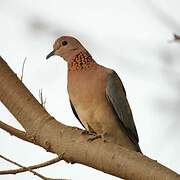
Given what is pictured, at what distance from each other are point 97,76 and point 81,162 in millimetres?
1676

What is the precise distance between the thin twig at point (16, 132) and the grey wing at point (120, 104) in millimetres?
1537

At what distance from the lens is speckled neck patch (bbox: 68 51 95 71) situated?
455cm

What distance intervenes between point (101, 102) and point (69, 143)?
1458 mm

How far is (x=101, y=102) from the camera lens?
13.8 ft

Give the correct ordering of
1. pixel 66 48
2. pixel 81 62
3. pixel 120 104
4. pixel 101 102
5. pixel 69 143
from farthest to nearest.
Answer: pixel 66 48 < pixel 81 62 < pixel 120 104 < pixel 101 102 < pixel 69 143

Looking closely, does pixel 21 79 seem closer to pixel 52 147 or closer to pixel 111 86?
pixel 52 147

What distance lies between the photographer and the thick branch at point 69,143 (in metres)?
2.45

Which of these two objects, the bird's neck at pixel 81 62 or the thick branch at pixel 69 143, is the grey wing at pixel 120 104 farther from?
the thick branch at pixel 69 143

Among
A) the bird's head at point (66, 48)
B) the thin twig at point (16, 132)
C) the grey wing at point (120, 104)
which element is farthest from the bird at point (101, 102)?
the thin twig at point (16, 132)

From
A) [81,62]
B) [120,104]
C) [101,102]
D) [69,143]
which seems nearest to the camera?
[69,143]

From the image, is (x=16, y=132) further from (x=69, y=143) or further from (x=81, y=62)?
(x=81, y=62)

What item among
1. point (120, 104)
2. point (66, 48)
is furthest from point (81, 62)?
point (120, 104)

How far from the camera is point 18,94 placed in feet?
9.76

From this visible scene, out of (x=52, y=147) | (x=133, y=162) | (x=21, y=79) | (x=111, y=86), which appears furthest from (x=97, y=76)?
(x=133, y=162)
